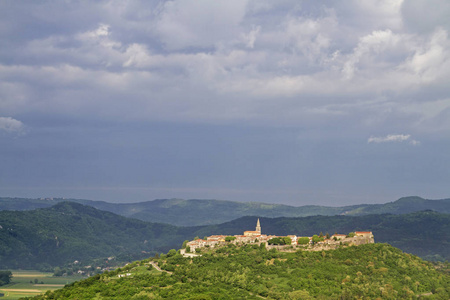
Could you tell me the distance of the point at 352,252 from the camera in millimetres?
131750

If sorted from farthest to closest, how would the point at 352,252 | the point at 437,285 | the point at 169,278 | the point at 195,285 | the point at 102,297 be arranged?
the point at 352,252 → the point at 437,285 → the point at 169,278 → the point at 195,285 → the point at 102,297

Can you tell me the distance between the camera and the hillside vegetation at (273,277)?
96.7m

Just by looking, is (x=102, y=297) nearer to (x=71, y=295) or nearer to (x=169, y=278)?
(x=71, y=295)

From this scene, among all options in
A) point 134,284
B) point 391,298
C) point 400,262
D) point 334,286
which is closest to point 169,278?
point 134,284

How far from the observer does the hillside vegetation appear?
96688 millimetres

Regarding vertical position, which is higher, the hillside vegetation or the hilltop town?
the hilltop town

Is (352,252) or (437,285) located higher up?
Answer: (352,252)

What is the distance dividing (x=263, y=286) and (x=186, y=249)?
136 feet

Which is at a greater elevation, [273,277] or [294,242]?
[294,242]

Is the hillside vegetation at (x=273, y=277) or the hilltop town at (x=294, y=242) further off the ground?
the hilltop town at (x=294, y=242)

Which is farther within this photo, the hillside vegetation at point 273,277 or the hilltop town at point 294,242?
the hilltop town at point 294,242

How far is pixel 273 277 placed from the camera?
375 feet

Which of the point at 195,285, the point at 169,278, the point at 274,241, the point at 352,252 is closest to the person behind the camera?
the point at 195,285

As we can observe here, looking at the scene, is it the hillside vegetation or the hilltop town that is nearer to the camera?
the hillside vegetation
